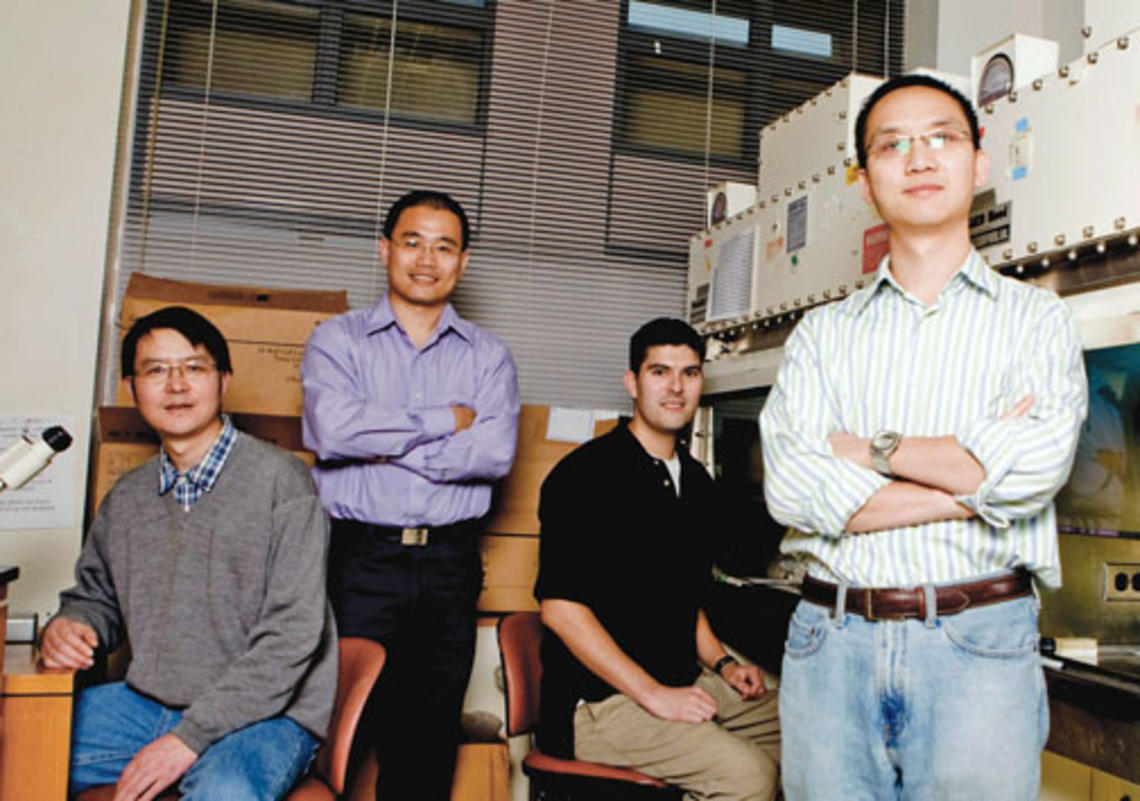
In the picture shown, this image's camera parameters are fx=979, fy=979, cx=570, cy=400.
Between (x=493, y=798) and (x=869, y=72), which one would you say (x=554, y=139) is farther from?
(x=493, y=798)

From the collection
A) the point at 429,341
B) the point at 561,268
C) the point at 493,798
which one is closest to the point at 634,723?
the point at 493,798

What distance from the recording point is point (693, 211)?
3426 mm

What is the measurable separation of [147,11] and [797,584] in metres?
2.58

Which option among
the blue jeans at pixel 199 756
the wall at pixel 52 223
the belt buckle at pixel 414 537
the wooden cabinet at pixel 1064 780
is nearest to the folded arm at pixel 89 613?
the blue jeans at pixel 199 756

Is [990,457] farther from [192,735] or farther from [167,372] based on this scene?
[167,372]

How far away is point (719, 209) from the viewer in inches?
120

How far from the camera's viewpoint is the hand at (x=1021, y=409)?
1248 millimetres

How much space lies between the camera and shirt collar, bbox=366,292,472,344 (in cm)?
245

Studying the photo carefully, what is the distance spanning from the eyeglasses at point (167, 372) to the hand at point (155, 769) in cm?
68

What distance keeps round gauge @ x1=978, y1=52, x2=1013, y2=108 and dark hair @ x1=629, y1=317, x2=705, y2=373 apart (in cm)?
83

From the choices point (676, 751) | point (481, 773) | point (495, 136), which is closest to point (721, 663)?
point (676, 751)

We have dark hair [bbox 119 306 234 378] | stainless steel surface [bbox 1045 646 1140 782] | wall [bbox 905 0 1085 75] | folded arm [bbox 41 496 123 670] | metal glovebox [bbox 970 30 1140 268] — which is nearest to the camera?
stainless steel surface [bbox 1045 646 1140 782]

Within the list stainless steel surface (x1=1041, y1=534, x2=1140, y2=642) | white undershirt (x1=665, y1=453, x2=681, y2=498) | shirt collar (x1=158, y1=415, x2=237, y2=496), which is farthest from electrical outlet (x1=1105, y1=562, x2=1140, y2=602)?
shirt collar (x1=158, y1=415, x2=237, y2=496)

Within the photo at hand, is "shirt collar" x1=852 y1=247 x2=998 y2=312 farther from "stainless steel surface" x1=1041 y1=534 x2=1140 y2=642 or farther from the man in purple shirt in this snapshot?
the man in purple shirt
